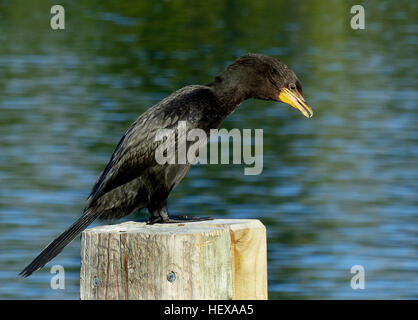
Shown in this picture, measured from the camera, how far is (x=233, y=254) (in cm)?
456

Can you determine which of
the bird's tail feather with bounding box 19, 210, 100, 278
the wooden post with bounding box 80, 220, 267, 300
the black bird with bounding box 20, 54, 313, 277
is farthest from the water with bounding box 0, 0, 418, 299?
the wooden post with bounding box 80, 220, 267, 300

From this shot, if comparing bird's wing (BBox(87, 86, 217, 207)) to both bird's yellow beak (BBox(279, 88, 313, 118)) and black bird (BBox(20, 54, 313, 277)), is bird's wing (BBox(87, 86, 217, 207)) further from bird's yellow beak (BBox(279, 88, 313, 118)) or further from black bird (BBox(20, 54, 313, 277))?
bird's yellow beak (BBox(279, 88, 313, 118))

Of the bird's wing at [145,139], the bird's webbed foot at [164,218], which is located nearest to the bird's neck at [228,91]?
the bird's wing at [145,139]

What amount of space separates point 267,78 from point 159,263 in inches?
63.3

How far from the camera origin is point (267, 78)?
5.48 metres

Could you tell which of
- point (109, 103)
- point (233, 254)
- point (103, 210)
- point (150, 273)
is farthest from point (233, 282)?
point (109, 103)

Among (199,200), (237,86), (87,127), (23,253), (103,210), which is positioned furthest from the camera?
A: (87,127)

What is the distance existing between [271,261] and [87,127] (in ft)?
16.0

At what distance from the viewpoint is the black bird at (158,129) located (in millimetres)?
5102

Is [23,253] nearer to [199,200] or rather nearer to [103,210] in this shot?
[199,200]

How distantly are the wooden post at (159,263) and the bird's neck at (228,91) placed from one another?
1.17 m

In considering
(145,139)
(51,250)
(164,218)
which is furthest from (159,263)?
(145,139)

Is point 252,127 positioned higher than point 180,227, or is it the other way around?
point 252,127

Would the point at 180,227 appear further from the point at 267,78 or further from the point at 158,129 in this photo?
the point at 267,78
